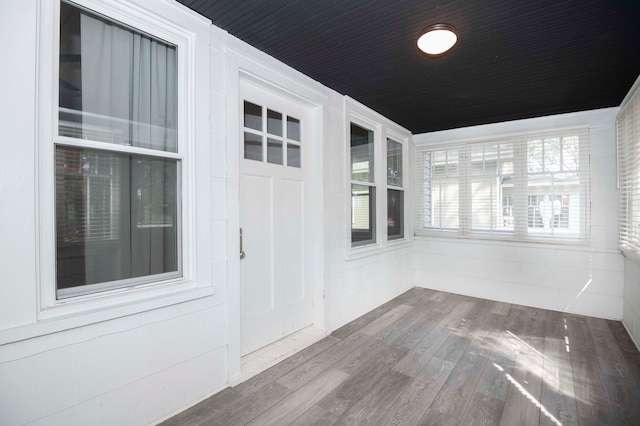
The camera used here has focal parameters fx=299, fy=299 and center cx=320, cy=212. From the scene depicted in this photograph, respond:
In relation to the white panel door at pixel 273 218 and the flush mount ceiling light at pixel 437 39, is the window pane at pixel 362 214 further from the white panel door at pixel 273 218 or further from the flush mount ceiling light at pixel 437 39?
the flush mount ceiling light at pixel 437 39

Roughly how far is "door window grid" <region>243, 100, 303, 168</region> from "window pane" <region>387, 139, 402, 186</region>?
1.86 m

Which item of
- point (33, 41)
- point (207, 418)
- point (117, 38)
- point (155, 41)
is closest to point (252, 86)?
point (155, 41)

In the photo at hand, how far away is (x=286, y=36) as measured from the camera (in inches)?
91.7

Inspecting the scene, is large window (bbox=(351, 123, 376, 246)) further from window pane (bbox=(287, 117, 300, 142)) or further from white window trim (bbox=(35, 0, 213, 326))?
white window trim (bbox=(35, 0, 213, 326))

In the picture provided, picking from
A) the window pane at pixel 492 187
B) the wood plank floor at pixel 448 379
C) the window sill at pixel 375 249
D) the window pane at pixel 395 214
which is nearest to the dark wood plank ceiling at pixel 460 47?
the window pane at pixel 492 187

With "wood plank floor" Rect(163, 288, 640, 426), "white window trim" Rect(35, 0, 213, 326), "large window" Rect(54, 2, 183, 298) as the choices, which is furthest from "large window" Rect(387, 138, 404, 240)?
"large window" Rect(54, 2, 183, 298)

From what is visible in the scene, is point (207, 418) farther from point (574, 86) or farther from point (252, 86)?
point (574, 86)

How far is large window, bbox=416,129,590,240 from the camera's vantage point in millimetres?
3916

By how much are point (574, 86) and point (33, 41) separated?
4424mm

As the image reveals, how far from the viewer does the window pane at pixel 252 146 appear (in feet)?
8.57

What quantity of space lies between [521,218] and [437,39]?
3.15 m

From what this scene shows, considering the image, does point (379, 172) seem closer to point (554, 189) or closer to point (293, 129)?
point (293, 129)

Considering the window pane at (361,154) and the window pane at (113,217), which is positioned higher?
the window pane at (361,154)

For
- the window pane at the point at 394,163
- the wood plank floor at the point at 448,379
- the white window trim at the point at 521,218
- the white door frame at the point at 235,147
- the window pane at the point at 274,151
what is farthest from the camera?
the window pane at the point at 394,163
